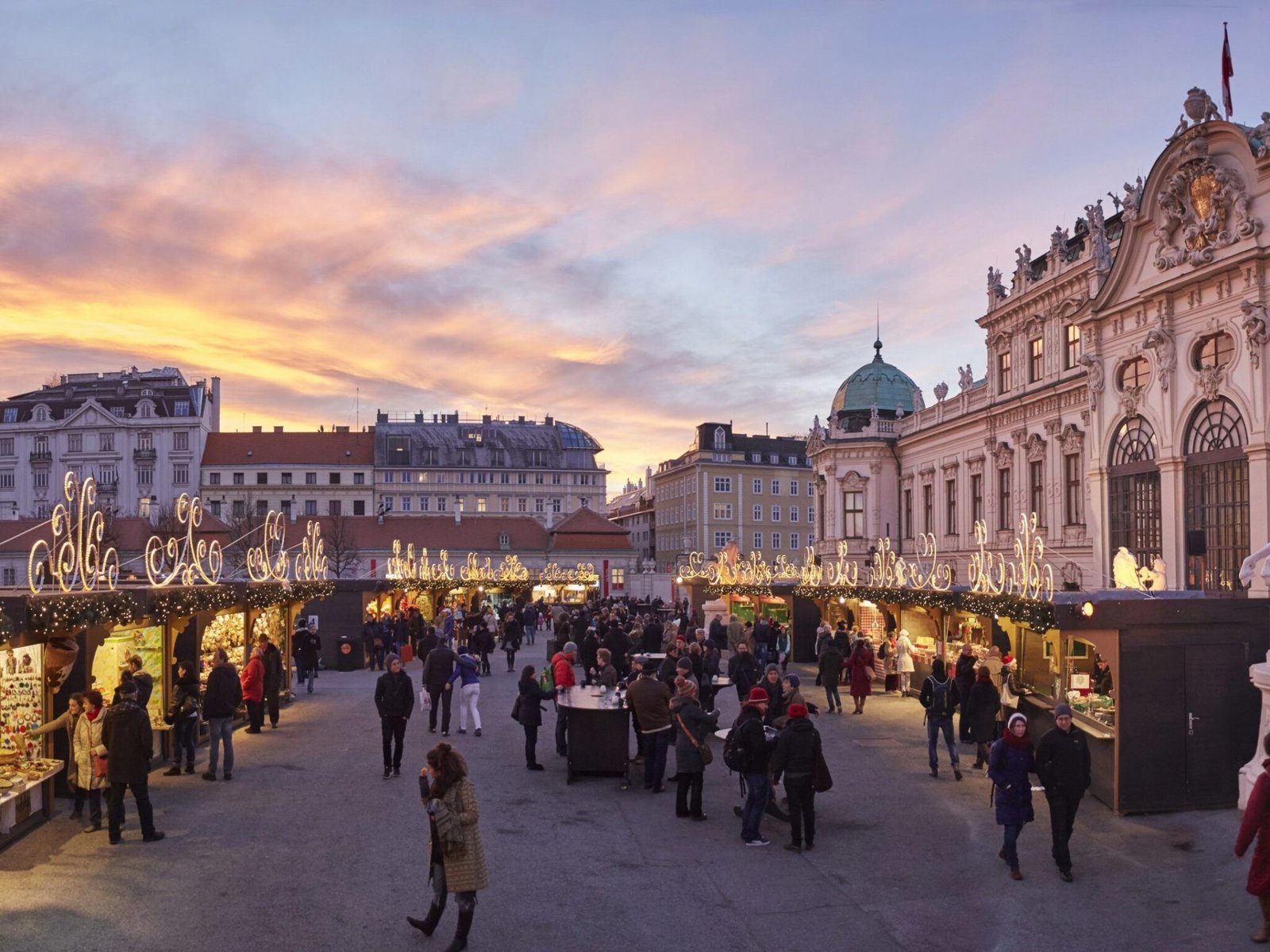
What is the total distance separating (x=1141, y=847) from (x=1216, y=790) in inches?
87.9

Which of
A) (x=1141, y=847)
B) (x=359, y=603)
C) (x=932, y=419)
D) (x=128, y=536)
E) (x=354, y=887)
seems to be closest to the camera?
(x=354, y=887)

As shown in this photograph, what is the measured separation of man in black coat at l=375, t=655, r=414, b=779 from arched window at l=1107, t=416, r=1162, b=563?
19.0m

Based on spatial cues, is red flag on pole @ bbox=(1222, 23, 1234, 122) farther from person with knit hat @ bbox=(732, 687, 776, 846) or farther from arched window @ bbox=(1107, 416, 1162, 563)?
person with knit hat @ bbox=(732, 687, 776, 846)

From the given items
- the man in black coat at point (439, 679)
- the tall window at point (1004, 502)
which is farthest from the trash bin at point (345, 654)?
the tall window at point (1004, 502)

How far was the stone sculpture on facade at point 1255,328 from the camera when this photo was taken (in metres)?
22.2

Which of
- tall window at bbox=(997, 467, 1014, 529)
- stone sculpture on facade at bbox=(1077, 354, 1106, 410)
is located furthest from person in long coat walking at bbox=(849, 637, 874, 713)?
tall window at bbox=(997, 467, 1014, 529)

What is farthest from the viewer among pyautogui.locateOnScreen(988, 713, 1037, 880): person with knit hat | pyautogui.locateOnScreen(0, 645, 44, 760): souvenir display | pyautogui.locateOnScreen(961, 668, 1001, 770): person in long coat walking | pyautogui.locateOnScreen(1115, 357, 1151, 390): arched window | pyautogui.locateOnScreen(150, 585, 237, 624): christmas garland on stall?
pyautogui.locateOnScreen(1115, 357, 1151, 390): arched window

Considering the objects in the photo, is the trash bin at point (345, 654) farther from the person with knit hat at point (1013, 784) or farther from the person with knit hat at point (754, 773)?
the person with knit hat at point (1013, 784)

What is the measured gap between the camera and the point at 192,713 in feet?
51.0

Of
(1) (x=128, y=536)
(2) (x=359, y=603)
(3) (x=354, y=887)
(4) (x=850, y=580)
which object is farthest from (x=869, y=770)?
(1) (x=128, y=536)

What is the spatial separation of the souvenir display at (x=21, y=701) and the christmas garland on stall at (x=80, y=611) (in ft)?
2.31

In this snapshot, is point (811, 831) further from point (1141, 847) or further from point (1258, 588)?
point (1258, 588)

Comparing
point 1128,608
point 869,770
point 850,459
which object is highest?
point 850,459

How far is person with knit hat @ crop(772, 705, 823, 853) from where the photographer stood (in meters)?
11.6
